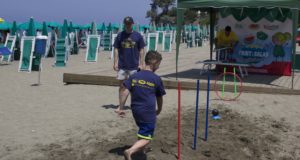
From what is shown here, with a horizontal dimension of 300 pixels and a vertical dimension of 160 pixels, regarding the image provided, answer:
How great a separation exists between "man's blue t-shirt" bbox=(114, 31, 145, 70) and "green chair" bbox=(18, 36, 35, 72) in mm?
8424

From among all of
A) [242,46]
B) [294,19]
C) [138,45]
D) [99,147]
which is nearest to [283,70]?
[242,46]

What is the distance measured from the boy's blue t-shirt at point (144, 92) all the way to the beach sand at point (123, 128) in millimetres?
767

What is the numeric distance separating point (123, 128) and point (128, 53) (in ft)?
5.03

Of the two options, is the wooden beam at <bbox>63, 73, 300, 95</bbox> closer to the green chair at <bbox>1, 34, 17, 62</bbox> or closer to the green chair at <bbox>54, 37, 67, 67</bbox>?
the green chair at <bbox>54, 37, 67, 67</bbox>

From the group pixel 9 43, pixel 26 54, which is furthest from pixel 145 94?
pixel 9 43

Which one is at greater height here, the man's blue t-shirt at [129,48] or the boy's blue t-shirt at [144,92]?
the man's blue t-shirt at [129,48]

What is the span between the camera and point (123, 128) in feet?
22.5

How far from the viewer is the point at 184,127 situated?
277 inches

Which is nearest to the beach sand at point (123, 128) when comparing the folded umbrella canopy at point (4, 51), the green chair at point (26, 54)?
the green chair at point (26, 54)

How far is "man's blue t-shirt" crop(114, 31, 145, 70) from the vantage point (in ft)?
25.4

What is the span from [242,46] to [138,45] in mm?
7400

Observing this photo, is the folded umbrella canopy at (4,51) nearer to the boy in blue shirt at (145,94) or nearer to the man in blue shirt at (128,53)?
the man in blue shirt at (128,53)

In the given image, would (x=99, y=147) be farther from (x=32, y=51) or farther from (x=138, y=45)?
(x=32, y=51)

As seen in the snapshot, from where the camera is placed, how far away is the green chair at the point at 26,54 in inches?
611
